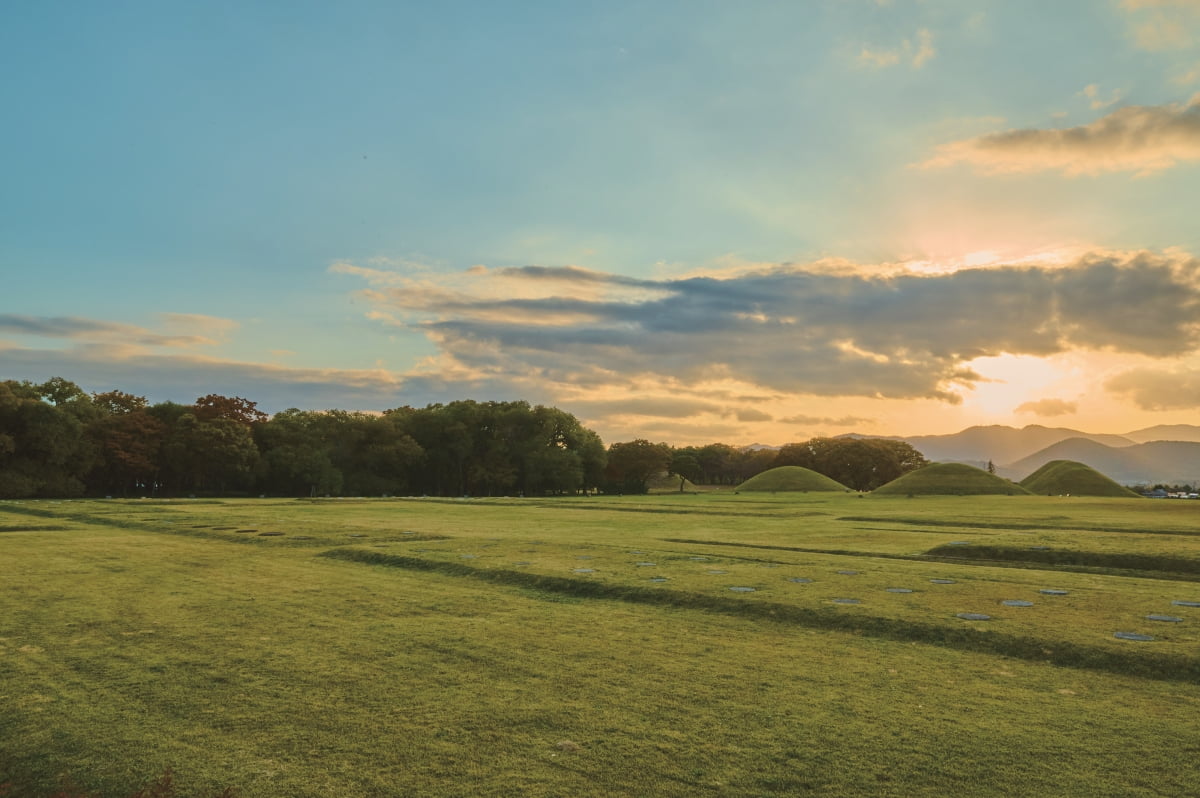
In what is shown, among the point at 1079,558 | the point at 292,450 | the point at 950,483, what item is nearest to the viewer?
the point at 1079,558

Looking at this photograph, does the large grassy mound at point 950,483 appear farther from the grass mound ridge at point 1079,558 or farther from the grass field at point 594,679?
the grass field at point 594,679

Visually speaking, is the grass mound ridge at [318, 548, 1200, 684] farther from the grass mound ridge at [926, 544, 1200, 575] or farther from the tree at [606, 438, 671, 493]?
the tree at [606, 438, 671, 493]

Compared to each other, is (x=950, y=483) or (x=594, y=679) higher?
(x=950, y=483)

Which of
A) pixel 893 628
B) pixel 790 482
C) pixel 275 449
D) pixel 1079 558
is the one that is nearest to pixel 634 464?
pixel 790 482

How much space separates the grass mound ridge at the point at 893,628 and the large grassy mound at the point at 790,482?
286ft

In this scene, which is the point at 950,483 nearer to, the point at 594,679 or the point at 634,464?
the point at 634,464

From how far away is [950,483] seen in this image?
245 ft

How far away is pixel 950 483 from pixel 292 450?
70.5 metres

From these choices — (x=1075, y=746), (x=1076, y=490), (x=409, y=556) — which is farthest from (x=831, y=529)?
(x=1076, y=490)

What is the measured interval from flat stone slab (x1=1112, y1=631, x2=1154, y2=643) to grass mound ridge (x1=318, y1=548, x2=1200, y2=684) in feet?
2.67

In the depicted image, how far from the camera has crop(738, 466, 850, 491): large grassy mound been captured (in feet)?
323

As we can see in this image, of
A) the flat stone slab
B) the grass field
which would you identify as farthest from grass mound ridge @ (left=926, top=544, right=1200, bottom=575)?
the flat stone slab

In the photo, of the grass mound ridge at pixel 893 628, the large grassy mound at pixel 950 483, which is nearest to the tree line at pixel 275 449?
the large grassy mound at pixel 950 483

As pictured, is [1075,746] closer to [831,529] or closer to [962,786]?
[962,786]
